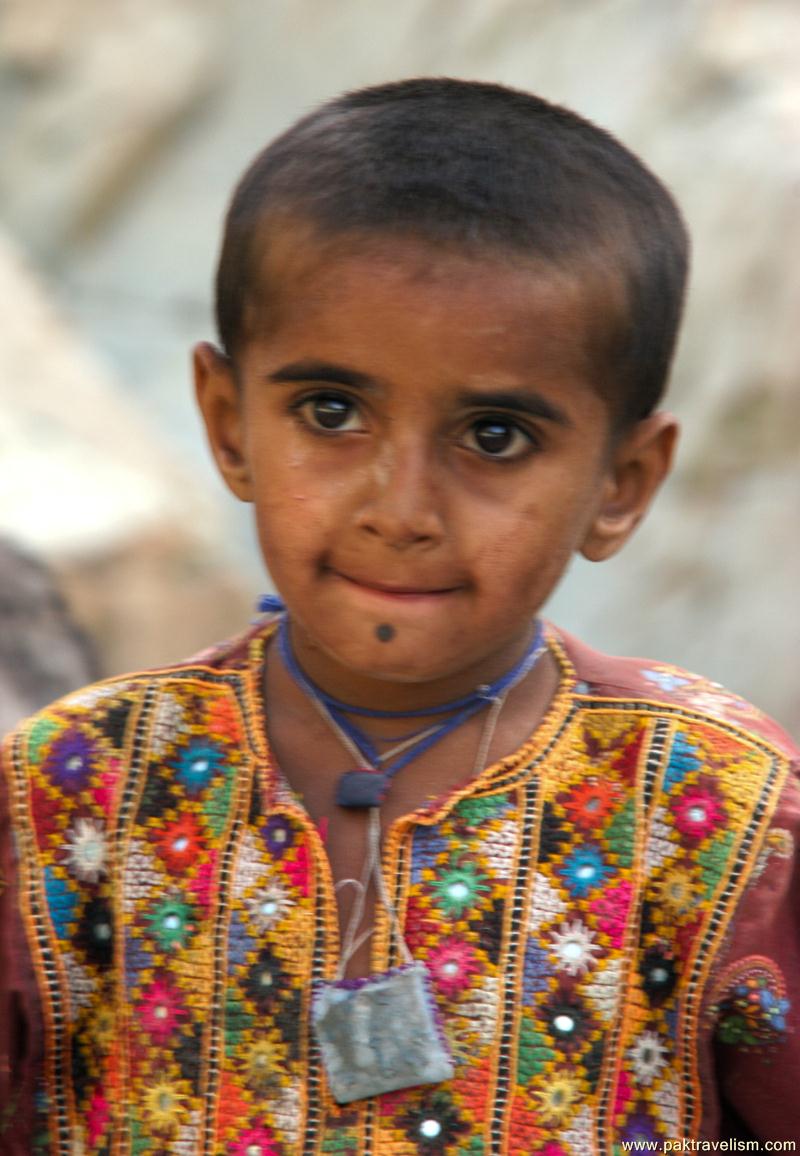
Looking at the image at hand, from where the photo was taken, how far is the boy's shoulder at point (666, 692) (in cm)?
163

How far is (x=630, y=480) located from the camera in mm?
1647

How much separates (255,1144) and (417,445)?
69 cm

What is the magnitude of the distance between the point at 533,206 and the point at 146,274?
18.6 ft

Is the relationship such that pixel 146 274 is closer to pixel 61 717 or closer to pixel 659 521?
pixel 659 521

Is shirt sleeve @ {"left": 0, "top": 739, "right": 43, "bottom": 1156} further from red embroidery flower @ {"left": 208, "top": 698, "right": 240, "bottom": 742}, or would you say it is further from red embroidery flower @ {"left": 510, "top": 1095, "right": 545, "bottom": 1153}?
red embroidery flower @ {"left": 510, "top": 1095, "right": 545, "bottom": 1153}

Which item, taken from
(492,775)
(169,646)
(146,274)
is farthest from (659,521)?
(492,775)

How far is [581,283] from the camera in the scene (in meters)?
1.47

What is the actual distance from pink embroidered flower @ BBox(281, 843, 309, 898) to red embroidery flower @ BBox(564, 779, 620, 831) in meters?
0.26

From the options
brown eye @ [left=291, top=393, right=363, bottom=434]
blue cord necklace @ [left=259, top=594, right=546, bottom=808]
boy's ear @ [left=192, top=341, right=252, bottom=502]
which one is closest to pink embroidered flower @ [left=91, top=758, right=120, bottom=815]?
blue cord necklace @ [left=259, top=594, right=546, bottom=808]

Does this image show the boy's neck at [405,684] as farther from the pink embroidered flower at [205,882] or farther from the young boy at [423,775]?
the pink embroidered flower at [205,882]

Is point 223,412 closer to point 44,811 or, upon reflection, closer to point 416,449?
point 416,449

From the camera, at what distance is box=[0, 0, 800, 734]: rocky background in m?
4.61

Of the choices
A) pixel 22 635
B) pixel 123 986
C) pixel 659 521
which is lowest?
pixel 123 986

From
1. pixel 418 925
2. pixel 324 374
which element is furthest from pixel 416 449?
pixel 418 925
